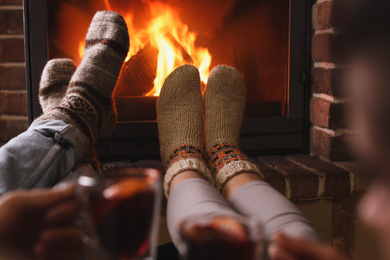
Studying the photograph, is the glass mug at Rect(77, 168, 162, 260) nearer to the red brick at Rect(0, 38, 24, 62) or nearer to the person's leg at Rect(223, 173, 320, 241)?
the person's leg at Rect(223, 173, 320, 241)

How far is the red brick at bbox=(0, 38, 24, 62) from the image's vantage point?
A: 1.24 meters

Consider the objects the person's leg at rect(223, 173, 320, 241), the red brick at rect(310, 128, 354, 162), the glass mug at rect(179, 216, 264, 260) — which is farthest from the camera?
→ the red brick at rect(310, 128, 354, 162)

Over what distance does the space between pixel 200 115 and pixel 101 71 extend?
326 mm

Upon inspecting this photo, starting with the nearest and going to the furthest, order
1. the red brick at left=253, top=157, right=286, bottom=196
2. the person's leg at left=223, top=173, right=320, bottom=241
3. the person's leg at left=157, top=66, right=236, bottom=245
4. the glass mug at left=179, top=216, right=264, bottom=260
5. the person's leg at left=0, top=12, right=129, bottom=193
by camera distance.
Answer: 1. the glass mug at left=179, top=216, right=264, bottom=260
2. the person's leg at left=223, top=173, right=320, bottom=241
3. the person's leg at left=0, top=12, right=129, bottom=193
4. the person's leg at left=157, top=66, right=236, bottom=245
5. the red brick at left=253, top=157, right=286, bottom=196

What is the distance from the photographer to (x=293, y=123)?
127 centimetres

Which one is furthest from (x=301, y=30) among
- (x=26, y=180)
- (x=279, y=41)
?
(x=26, y=180)

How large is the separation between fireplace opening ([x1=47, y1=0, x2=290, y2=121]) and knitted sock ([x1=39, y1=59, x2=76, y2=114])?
3 cm

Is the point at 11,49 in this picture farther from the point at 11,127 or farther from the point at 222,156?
the point at 222,156

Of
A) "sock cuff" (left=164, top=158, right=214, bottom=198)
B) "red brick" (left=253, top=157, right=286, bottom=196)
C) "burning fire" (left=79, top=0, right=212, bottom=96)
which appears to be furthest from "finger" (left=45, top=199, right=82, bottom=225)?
"burning fire" (left=79, top=0, right=212, bottom=96)

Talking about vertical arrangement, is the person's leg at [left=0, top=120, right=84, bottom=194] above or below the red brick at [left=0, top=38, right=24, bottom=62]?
below

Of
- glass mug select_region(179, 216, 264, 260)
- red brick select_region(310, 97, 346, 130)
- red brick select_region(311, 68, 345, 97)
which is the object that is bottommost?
glass mug select_region(179, 216, 264, 260)

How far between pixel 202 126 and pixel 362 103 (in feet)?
3.09

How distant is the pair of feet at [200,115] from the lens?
1.13 meters

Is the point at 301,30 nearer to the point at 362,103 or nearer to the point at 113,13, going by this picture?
the point at 113,13
